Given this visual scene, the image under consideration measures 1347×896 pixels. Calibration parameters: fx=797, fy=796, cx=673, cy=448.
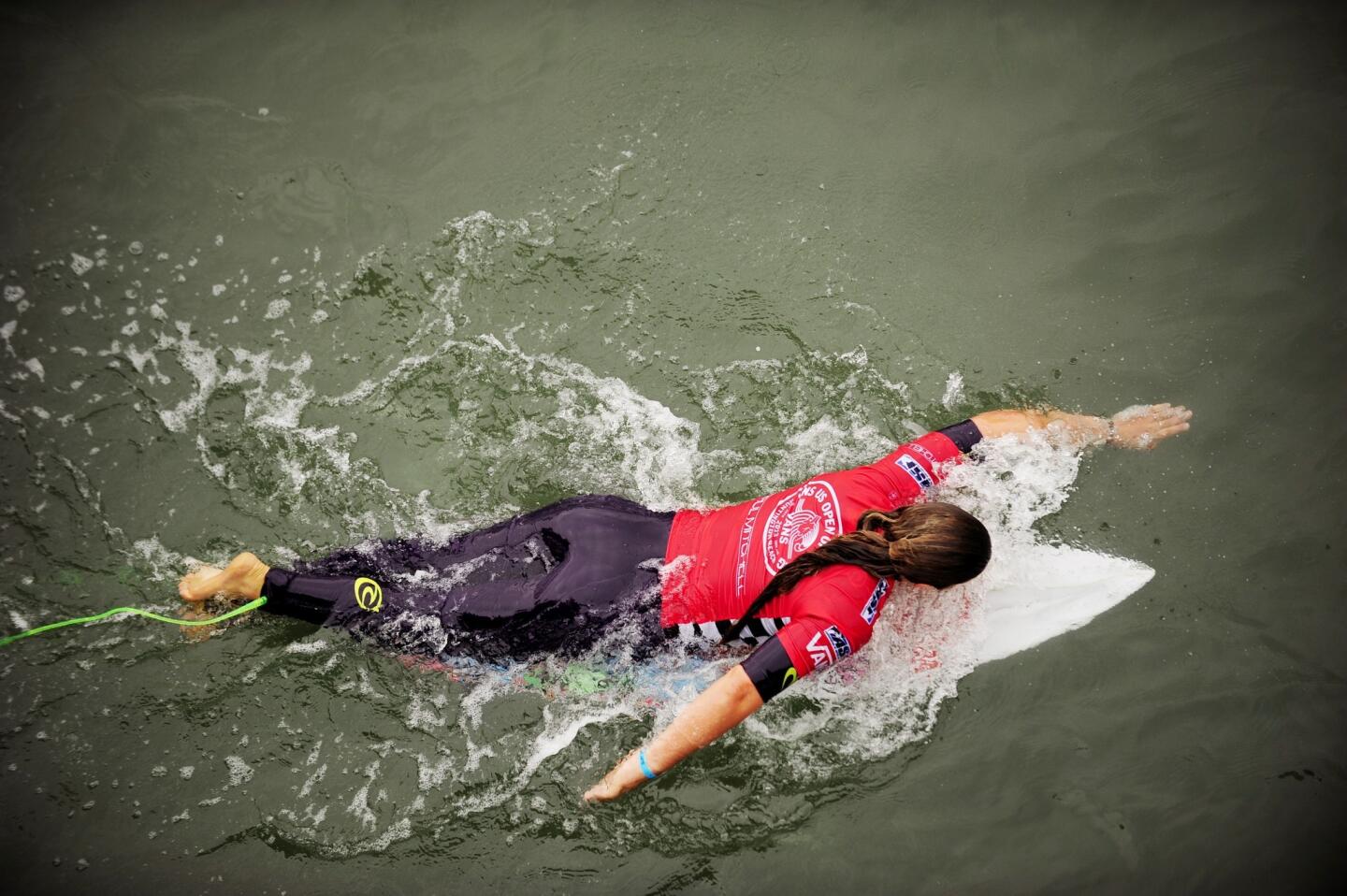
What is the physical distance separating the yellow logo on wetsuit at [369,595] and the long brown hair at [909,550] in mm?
1607

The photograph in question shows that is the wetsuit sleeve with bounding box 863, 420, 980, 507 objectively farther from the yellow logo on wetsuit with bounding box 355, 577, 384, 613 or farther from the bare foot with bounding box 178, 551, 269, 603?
the bare foot with bounding box 178, 551, 269, 603

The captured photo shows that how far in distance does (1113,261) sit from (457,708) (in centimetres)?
429

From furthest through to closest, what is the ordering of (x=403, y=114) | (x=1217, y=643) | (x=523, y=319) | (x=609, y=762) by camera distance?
(x=403, y=114), (x=523, y=319), (x=1217, y=643), (x=609, y=762)

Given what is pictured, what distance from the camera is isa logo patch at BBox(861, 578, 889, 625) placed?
9.04ft

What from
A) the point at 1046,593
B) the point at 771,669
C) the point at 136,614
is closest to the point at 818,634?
the point at 771,669

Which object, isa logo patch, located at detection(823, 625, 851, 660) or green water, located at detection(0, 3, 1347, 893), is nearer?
isa logo patch, located at detection(823, 625, 851, 660)

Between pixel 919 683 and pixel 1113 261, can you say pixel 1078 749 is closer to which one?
pixel 919 683

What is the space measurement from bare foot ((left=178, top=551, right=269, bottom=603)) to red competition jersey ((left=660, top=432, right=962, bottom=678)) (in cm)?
181

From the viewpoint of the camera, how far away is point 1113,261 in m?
4.57

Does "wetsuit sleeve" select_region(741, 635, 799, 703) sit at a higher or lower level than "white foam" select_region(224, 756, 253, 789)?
higher

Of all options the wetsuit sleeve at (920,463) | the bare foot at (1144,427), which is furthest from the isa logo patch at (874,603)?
the bare foot at (1144,427)

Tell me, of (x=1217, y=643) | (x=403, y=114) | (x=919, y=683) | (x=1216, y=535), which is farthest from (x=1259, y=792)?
(x=403, y=114)

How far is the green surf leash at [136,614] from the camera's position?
3.39m

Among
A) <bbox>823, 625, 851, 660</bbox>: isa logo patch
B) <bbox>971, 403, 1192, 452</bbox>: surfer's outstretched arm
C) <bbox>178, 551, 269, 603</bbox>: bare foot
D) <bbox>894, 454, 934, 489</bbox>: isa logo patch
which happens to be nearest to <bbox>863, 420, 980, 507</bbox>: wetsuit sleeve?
<bbox>894, 454, 934, 489</bbox>: isa logo patch
